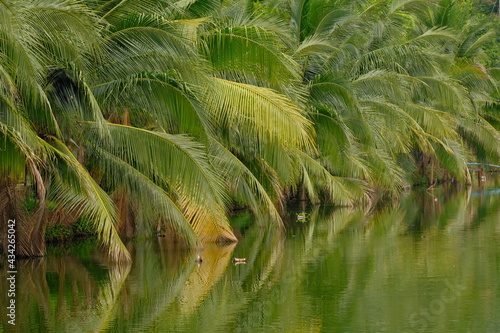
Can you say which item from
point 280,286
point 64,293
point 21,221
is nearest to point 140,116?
point 21,221

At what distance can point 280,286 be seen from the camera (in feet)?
37.9

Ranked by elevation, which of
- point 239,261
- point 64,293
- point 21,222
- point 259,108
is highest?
Answer: point 259,108

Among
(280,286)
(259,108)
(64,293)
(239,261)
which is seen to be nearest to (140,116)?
(259,108)

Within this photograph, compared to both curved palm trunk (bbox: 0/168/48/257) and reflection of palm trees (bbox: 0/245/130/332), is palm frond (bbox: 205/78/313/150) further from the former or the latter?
curved palm trunk (bbox: 0/168/48/257)

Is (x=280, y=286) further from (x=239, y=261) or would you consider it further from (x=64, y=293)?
(x=64, y=293)

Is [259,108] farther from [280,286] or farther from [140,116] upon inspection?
[280,286]

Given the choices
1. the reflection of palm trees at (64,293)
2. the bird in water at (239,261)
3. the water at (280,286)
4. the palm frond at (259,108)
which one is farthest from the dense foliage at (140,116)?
the bird in water at (239,261)

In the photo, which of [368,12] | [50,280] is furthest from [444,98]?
[50,280]

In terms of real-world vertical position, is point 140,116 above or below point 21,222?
above

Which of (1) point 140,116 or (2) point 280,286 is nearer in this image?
(2) point 280,286

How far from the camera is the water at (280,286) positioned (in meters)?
9.22

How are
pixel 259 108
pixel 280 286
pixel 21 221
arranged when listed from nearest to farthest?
pixel 280 286 < pixel 21 221 < pixel 259 108

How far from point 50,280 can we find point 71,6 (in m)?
3.86

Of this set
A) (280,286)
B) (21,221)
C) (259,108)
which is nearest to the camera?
Answer: (280,286)
